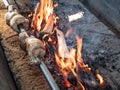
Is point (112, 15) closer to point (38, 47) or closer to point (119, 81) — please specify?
point (119, 81)

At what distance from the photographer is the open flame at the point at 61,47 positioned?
12.6 feet

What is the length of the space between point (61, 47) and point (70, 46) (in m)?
0.25

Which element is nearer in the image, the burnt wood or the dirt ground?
the burnt wood

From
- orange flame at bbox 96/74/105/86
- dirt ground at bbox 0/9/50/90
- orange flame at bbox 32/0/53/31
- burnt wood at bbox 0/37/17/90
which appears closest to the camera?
burnt wood at bbox 0/37/17/90

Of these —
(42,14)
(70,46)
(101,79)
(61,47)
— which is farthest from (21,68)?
(42,14)

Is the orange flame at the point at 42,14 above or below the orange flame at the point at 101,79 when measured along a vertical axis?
above

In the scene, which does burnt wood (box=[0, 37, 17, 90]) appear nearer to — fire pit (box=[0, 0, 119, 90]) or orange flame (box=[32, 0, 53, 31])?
fire pit (box=[0, 0, 119, 90])

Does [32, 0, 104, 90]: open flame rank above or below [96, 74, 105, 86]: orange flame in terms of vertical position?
Result: above

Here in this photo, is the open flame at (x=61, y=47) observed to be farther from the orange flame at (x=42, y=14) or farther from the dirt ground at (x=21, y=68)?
the dirt ground at (x=21, y=68)

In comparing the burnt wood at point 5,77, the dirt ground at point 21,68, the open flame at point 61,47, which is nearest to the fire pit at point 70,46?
the open flame at point 61,47

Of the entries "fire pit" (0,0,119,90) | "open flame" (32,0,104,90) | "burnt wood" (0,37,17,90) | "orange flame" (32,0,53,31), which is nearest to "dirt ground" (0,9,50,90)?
"burnt wood" (0,37,17,90)

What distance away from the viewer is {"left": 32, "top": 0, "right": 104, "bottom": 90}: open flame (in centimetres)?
383

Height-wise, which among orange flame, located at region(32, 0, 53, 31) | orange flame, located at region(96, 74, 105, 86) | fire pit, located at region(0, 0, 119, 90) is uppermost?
orange flame, located at region(32, 0, 53, 31)

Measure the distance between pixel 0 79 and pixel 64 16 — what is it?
264 cm
